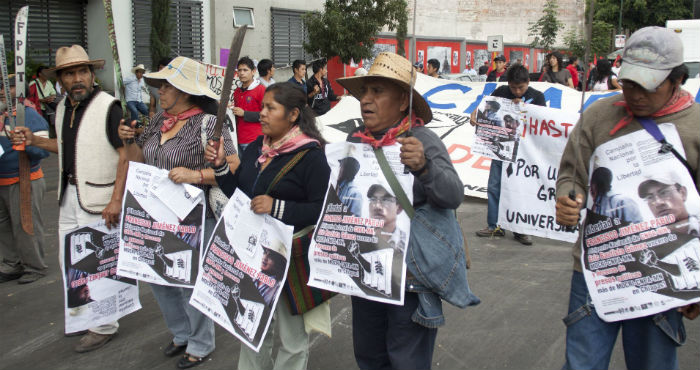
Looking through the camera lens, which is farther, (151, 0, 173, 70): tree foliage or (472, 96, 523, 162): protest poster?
(151, 0, 173, 70): tree foliage

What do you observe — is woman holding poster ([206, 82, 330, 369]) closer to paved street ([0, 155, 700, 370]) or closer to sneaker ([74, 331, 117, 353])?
paved street ([0, 155, 700, 370])

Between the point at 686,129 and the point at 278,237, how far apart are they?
1.81 meters

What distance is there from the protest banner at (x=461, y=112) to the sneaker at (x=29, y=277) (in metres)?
4.21

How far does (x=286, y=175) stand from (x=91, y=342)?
2142 mm

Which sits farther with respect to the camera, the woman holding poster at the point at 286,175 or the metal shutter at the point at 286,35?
the metal shutter at the point at 286,35

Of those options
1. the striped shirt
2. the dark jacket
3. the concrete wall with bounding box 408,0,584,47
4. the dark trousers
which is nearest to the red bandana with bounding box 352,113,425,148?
the dark jacket

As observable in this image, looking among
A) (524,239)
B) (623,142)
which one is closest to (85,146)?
(623,142)

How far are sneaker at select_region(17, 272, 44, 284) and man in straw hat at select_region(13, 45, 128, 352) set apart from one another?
1.71 meters

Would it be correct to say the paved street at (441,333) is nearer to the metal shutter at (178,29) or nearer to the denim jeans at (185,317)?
the denim jeans at (185,317)

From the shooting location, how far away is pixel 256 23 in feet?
67.6

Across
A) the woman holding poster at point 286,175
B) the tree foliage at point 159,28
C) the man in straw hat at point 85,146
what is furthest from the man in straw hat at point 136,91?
the woman holding poster at point 286,175

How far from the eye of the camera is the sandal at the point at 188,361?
12.7 feet

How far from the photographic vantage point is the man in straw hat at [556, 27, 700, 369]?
94.4 inches

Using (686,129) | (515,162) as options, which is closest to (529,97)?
(515,162)
